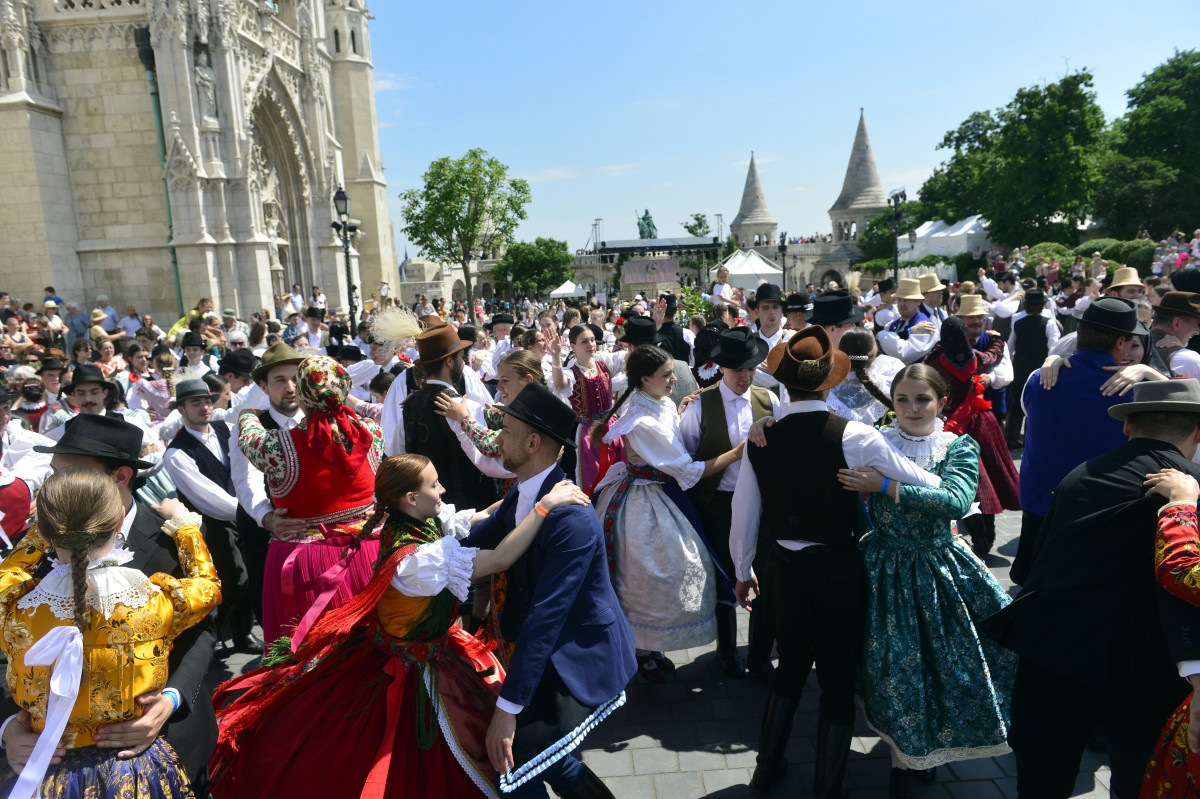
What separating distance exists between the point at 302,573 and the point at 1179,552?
12.0 feet

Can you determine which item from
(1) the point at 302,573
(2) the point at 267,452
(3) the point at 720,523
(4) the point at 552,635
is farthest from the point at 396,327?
(4) the point at 552,635

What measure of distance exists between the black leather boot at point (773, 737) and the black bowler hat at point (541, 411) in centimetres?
171

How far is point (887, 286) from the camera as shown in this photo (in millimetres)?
11664

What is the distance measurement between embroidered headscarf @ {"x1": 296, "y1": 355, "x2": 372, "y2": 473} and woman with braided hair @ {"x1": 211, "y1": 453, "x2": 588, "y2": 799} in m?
1.10

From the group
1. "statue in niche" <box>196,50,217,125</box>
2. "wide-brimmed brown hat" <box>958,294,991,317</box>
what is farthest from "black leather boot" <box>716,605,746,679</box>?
"statue in niche" <box>196,50,217,125</box>

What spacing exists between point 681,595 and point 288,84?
83.2 ft

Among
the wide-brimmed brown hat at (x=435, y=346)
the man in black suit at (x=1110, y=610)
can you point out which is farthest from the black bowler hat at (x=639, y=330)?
the man in black suit at (x=1110, y=610)

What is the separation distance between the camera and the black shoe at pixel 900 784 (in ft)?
11.1

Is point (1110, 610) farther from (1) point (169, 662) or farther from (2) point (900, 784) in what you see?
(1) point (169, 662)

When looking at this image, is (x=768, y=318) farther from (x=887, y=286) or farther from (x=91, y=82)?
(x=91, y=82)

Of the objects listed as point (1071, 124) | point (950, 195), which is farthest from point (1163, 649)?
point (950, 195)

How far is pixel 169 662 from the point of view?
266cm

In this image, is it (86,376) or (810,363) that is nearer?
(810,363)

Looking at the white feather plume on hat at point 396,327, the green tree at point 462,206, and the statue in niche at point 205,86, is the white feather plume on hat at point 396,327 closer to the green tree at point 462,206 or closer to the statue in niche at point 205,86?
the statue in niche at point 205,86
